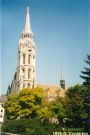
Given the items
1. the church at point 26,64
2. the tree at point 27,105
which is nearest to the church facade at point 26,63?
the church at point 26,64

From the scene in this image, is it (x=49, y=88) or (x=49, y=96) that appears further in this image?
(x=49, y=88)

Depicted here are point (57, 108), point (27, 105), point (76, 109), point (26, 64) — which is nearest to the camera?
point (76, 109)

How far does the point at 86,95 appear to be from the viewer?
22.8 m

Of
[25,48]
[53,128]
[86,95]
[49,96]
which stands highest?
[25,48]

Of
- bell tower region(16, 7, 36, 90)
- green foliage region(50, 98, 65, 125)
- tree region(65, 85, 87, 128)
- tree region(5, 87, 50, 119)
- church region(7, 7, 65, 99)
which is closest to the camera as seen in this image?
tree region(65, 85, 87, 128)

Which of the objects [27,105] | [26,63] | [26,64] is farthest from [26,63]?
[27,105]

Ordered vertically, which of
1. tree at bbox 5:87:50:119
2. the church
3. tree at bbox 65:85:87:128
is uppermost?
the church

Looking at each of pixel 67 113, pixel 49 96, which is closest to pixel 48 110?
pixel 67 113

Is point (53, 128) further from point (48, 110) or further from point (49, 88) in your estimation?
point (49, 88)

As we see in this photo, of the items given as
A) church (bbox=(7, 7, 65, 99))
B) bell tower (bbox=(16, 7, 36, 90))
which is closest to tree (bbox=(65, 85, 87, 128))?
church (bbox=(7, 7, 65, 99))

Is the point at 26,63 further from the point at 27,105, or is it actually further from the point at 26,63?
the point at 27,105

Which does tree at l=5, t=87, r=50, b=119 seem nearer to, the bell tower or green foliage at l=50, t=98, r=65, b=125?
green foliage at l=50, t=98, r=65, b=125

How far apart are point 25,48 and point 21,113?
85.9 ft

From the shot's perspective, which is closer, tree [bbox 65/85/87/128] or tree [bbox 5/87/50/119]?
tree [bbox 65/85/87/128]
